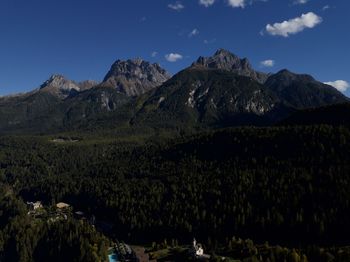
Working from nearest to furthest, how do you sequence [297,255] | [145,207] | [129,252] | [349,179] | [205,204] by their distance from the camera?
1. [297,255]
2. [129,252]
3. [349,179]
4. [205,204]
5. [145,207]

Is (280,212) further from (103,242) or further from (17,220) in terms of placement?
(17,220)

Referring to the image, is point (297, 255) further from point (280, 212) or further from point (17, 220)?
point (17, 220)

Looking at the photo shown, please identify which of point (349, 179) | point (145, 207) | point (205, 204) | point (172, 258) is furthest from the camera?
point (145, 207)

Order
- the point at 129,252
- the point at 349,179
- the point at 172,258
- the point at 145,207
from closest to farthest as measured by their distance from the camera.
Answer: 1. the point at 172,258
2. the point at 129,252
3. the point at 349,179
4. the point at 145,207

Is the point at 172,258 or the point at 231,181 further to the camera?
the point at 231,181

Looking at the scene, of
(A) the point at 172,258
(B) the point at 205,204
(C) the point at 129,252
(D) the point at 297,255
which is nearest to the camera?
(D) the point at 297,255

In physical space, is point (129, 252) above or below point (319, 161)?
below

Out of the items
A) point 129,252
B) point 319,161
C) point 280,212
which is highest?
point 319,161

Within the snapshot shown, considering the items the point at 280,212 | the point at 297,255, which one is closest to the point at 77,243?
the point at 280,212

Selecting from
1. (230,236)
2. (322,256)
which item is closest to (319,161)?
(230,236)
